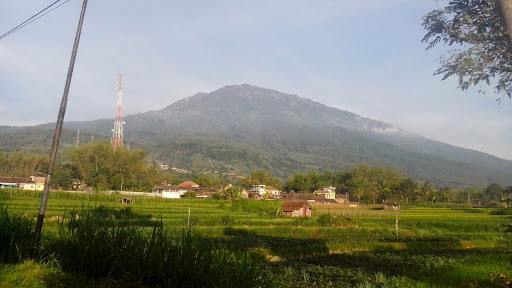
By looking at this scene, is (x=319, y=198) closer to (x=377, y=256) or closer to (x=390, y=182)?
(x=390, y=182)

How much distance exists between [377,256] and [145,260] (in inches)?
609

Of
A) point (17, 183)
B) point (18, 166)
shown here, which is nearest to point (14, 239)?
point (17, 183)

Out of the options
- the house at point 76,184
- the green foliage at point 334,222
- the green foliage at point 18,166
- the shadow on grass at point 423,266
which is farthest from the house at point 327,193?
the shadow on grass at point 423,266

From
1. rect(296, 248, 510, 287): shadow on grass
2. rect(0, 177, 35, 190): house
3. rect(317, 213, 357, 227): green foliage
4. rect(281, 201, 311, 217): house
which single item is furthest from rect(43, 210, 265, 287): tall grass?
rect(0, 177, 35, 190): house

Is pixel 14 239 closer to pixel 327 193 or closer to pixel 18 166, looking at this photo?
pixel 327 193

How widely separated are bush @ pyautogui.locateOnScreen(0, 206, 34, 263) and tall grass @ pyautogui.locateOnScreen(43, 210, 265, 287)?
0.29 m

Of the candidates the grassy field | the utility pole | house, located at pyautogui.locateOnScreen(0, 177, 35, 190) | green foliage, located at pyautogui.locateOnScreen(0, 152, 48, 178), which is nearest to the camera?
the utility pole

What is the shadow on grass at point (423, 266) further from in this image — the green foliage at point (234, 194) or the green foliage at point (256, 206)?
the green foliage at point (234, 194)

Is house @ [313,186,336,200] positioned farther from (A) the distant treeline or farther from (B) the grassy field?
(B) the grassy field

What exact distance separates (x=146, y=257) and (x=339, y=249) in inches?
724

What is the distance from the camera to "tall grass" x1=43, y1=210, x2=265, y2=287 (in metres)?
4.33

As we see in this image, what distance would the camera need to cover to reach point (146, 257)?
494 cm

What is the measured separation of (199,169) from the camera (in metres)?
183

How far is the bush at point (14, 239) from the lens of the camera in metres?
5.63
